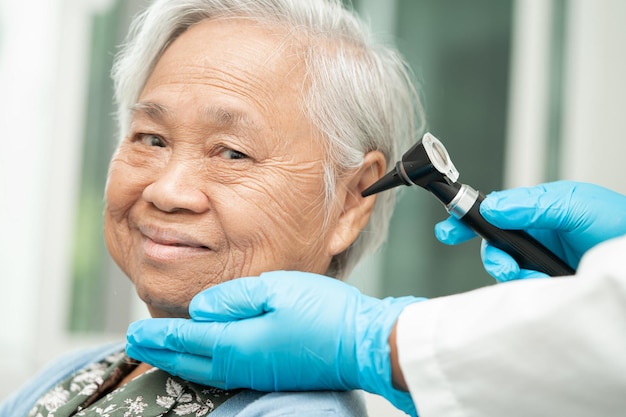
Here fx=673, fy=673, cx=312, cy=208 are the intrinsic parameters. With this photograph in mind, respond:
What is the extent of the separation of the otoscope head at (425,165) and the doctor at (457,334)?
0.09 metres

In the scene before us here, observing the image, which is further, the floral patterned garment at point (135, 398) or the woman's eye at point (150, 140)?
the woman's eye at point (150, 140)

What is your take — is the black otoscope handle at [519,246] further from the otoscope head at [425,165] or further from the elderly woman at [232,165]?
the elderly woman at [232,165]

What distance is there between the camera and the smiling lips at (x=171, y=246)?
43.0 inches

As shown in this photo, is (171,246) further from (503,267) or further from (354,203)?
(503,267)

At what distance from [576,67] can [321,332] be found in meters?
1.85

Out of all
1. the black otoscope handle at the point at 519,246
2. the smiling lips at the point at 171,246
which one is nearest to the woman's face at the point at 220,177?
the smiling lips at the point at 171,246

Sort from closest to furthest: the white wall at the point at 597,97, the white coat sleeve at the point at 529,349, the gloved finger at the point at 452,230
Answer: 1. the white coat sleeve at the point at 529,349
2. the gloved finger at the point at 452,230
3. the white wall at the point at 597,97

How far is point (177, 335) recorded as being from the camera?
1.00 meters

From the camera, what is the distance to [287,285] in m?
0.97

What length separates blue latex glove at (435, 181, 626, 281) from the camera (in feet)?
3.49

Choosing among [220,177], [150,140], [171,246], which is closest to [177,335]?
[171,246]

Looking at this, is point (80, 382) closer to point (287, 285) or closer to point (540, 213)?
point (287, 285)

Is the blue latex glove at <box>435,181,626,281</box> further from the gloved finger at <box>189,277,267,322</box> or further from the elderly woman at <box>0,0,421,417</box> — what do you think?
the gloved finger at <box>189,277,267,322</box>

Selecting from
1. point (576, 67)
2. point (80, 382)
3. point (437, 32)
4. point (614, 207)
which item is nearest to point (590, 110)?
point (576, 67)
